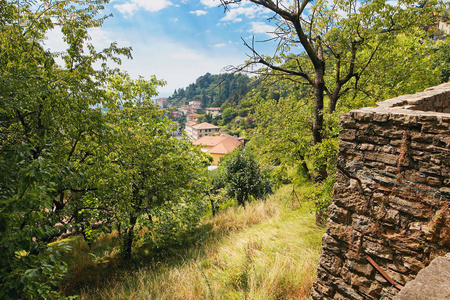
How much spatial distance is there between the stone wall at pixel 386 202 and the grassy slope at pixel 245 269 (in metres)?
1.06

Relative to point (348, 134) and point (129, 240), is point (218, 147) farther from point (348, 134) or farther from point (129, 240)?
point (348, 134)

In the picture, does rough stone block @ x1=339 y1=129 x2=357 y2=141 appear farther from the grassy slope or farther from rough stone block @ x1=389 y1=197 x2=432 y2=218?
the grassy slope

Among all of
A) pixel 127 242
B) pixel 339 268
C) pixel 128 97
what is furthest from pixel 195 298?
pixel 128 97

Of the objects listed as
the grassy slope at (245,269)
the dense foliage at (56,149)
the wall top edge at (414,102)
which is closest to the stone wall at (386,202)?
the wall top edge at (414,102)

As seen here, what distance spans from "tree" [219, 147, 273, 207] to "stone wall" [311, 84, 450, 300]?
29.1ft

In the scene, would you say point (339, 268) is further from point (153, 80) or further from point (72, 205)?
point (153, 80)

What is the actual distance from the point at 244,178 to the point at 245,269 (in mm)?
7418

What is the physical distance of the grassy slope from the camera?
393 cm

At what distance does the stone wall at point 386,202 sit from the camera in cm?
222

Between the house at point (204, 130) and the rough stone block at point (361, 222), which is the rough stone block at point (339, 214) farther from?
the house at point (204, 130)

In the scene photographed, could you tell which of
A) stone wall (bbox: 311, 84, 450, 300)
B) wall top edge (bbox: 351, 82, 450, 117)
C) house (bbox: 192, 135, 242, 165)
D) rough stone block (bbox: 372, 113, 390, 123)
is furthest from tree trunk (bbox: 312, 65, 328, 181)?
house (bbox: 192, 135, 242, 165)

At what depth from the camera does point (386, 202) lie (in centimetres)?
249

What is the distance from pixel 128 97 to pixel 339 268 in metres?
6.40

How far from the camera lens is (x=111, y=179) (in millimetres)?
4789
